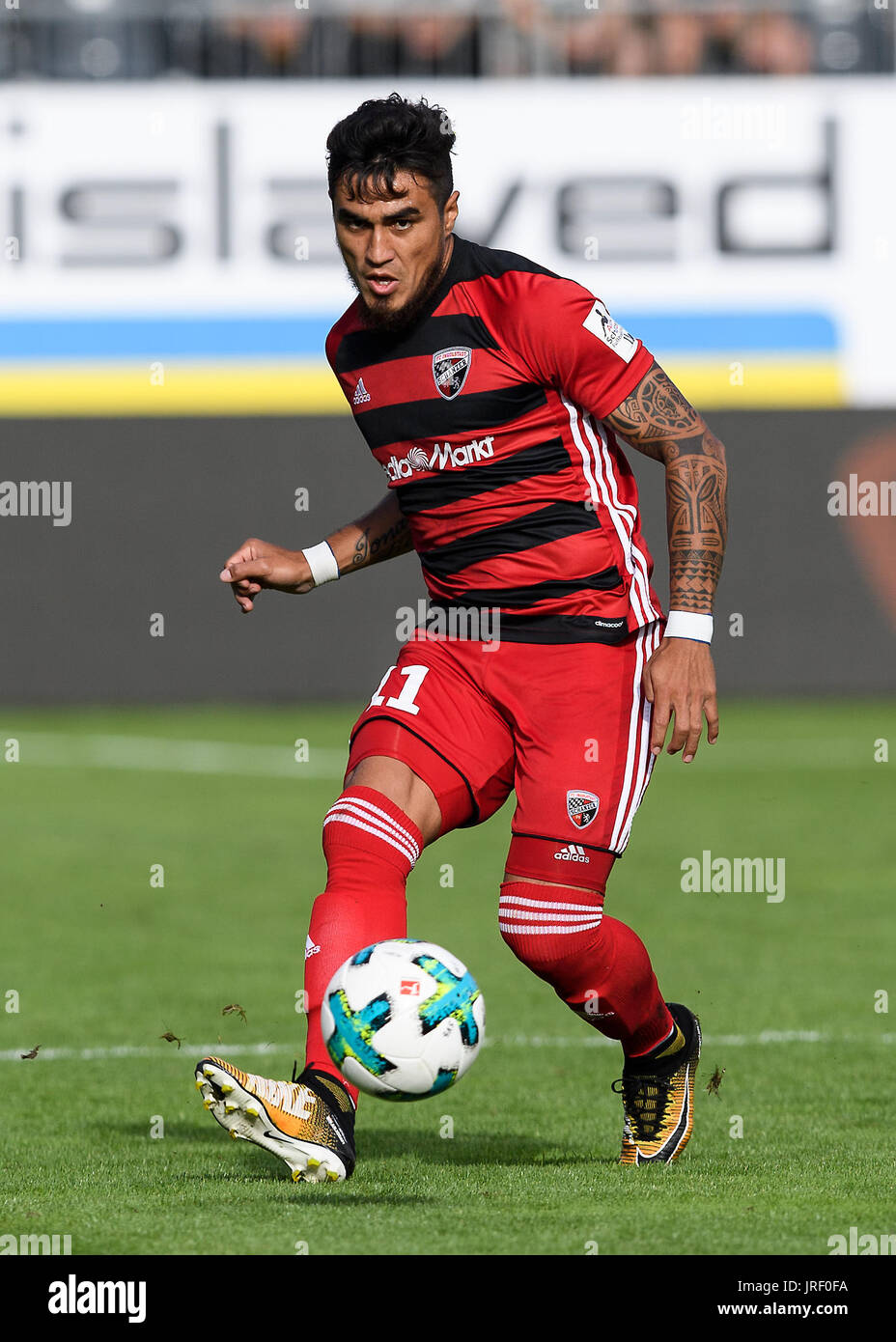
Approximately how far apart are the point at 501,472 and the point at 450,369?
0.29 metres

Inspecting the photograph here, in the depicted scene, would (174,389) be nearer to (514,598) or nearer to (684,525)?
(514,598)

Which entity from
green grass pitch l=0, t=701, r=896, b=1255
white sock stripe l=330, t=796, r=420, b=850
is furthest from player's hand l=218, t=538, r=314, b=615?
green grass pitch l=0, t=701, r=896, b=1255

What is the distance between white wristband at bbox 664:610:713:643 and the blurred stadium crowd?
14.9m

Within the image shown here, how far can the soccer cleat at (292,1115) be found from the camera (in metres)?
4.73

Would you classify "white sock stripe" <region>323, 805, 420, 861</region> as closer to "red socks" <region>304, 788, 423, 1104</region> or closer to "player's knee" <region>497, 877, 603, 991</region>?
"red socks" <region>304, 788, 423, 1104</region>

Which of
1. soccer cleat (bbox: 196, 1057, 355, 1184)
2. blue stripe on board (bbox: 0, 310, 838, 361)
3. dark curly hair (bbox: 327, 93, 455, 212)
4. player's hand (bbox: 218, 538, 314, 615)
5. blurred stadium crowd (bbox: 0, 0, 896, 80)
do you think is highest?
blurred stadium crowd (bbox: 0, 0, 896, 80)

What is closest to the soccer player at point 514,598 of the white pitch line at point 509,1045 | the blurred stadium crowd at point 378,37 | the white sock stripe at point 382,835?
the white sock stripe at point 382,835

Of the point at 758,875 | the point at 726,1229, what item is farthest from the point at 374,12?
the point at 726,1229

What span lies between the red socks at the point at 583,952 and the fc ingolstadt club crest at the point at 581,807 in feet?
0.56

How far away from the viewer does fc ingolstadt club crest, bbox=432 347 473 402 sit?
5.20 meters

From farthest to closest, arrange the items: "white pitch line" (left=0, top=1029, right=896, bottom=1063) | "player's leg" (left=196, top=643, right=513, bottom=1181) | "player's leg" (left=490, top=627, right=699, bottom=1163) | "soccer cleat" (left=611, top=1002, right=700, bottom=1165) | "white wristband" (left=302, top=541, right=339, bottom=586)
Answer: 1. "white pitch line" (left=0, top=1029, right=896, bottom=1063)
2. "white wristband" (left=302, top=541, right=339, bottom=586)
3. "soccer cleat" (left=611, top=1002, right=700, bottom=1165)
4. "player's leg" (left=490, top=627, right=699, bottom=1163)
5. "player's leg" (left=196, top=643, right=513, bottom=1181)

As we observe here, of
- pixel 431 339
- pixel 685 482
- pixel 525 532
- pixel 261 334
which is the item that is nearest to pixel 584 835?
pixel 525 532

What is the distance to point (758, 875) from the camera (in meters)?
10.8
